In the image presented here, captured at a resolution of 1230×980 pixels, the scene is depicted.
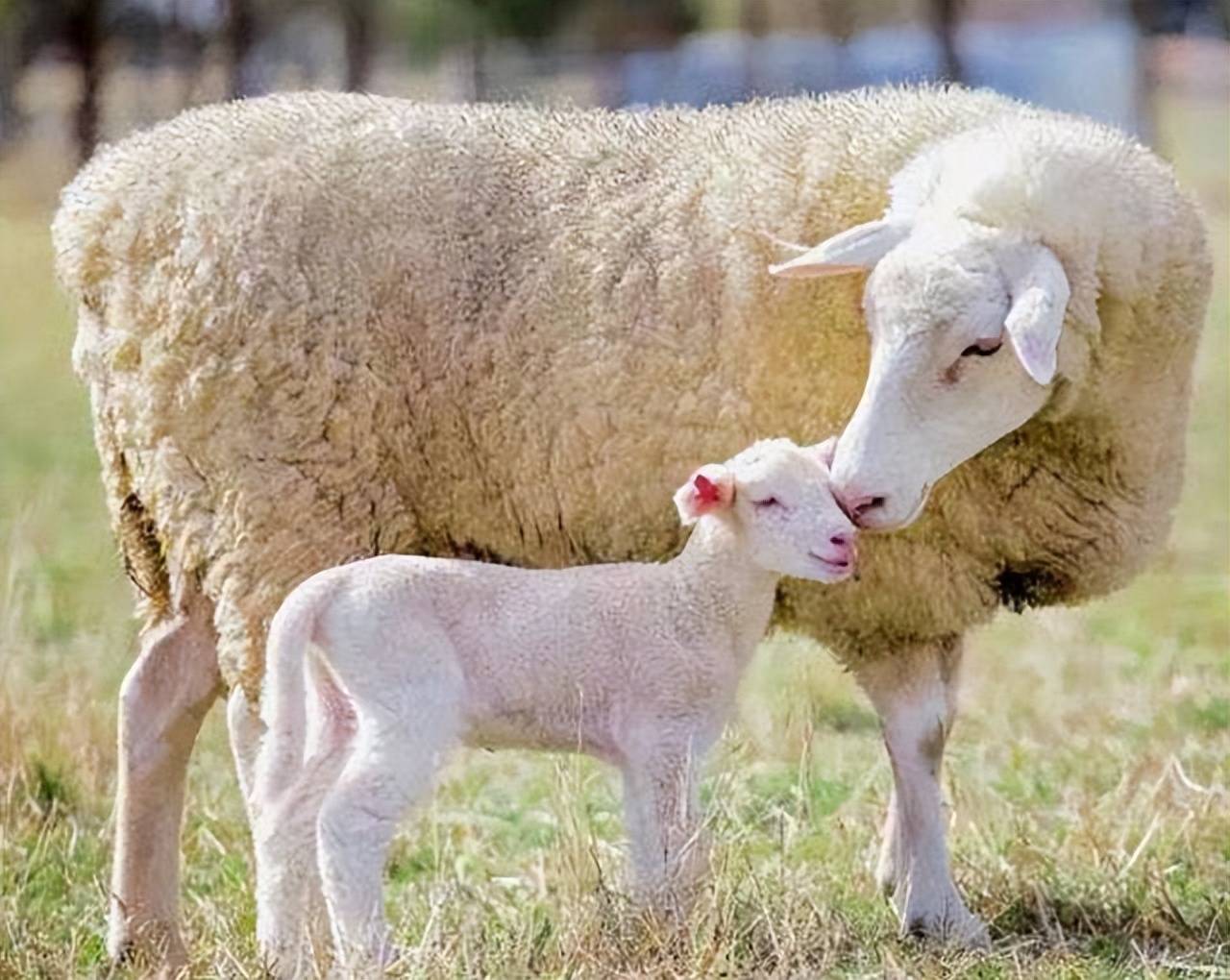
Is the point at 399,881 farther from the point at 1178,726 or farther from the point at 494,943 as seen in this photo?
the point at 1178,726

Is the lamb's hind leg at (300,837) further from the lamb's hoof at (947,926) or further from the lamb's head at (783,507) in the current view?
the lamb's hoof at (947,926)

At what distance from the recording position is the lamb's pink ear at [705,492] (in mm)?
3836

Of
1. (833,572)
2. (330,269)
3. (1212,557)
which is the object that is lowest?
(1212,557)

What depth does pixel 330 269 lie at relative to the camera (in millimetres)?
4438

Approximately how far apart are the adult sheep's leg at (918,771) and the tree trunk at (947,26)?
3649 mm

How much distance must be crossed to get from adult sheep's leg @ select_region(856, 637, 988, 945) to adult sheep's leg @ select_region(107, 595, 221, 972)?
111 cm

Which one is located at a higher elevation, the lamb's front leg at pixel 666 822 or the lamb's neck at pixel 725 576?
the lamb's neck at pixel 725 576

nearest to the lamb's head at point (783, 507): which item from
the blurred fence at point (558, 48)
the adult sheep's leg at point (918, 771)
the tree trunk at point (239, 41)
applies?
the adult sheep's leg at point (918, 771)

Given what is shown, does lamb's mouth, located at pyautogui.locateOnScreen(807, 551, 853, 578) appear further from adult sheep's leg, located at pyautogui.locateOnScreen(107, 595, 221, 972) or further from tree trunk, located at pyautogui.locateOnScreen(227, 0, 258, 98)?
tree trunk, located at pyautogui.locateOnScreen(227, 0, 258, 98)

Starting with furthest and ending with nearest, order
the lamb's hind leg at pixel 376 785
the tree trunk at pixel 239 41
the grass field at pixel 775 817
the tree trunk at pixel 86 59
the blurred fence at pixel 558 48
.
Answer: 1. the tree trunk at pixel 239 41
2. the tree trunk at pixel 86 59
3. the blurred fence at pixel 558 48
4. the grass field at pixel 775 817
5. the lamb's hind leg at pixel 376 785

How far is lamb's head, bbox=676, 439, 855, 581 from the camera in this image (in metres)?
3.83

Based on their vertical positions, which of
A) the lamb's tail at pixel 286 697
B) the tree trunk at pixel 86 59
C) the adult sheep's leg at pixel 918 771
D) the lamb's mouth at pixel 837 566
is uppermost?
the tree trunk at pixel 86 59

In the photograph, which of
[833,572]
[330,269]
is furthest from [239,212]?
[833,572]

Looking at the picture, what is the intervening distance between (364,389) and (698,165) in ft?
2.21
